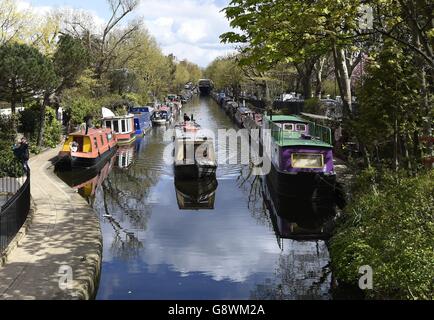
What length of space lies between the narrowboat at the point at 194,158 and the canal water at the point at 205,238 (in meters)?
0.62

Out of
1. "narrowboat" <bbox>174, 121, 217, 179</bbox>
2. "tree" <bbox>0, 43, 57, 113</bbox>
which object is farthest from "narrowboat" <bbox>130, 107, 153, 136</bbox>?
"narrowboat" <bbox>174, 121, 217, 179</bbox>

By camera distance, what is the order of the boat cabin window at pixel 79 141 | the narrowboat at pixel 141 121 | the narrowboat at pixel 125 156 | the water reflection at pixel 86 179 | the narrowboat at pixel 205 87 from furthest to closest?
the narrowboat at pixel 205 87, the narrowboat at pixel 141 121, the narrowboat at pixel 125 156, the boat cabin window at pixel 79 141, the water reflection at pixel 86 179

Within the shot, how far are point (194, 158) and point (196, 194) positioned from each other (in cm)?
261

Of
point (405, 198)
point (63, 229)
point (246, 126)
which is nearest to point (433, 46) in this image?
point (405, 198)

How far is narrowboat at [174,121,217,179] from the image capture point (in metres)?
26.2

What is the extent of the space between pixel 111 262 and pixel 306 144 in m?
10.8

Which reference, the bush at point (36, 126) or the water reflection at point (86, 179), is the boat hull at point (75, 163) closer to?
the water reflection at point (86, 179)

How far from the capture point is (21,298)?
10.4 m

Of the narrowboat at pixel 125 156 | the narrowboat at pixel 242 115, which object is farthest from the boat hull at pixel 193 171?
the narrowboat at pixel 242 115

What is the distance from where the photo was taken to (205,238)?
17875 millimetres

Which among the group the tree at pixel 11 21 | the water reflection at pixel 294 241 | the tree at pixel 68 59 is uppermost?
the tree at pixel 11 21

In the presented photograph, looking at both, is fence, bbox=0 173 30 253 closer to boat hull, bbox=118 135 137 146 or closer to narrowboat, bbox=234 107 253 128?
boat hull, bbox=118 135 137 146

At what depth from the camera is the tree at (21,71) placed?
84.7ft
